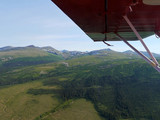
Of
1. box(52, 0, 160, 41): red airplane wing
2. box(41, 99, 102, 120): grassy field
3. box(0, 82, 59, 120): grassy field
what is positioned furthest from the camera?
box(0, 82, 59, 120): grassy field

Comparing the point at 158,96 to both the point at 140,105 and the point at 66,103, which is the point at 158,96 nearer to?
the point at 140,105

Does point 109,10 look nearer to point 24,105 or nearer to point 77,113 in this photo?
point 77,113

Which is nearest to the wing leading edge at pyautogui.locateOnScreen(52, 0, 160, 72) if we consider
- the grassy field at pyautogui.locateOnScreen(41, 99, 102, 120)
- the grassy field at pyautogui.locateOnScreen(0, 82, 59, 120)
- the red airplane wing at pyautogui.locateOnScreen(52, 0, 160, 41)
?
the red airplane wing at pyautogui.locateOnScreen(52, 0, 160, 41)

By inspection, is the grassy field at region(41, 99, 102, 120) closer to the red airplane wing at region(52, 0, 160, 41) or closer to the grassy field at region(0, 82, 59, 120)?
the grassy field at region(0, 82, 59, 120)

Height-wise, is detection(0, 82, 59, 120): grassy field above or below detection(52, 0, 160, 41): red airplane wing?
below

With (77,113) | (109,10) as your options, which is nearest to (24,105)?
(77,113)

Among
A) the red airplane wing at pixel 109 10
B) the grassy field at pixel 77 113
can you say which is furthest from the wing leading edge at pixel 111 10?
the grassy field at pixel 77 113
